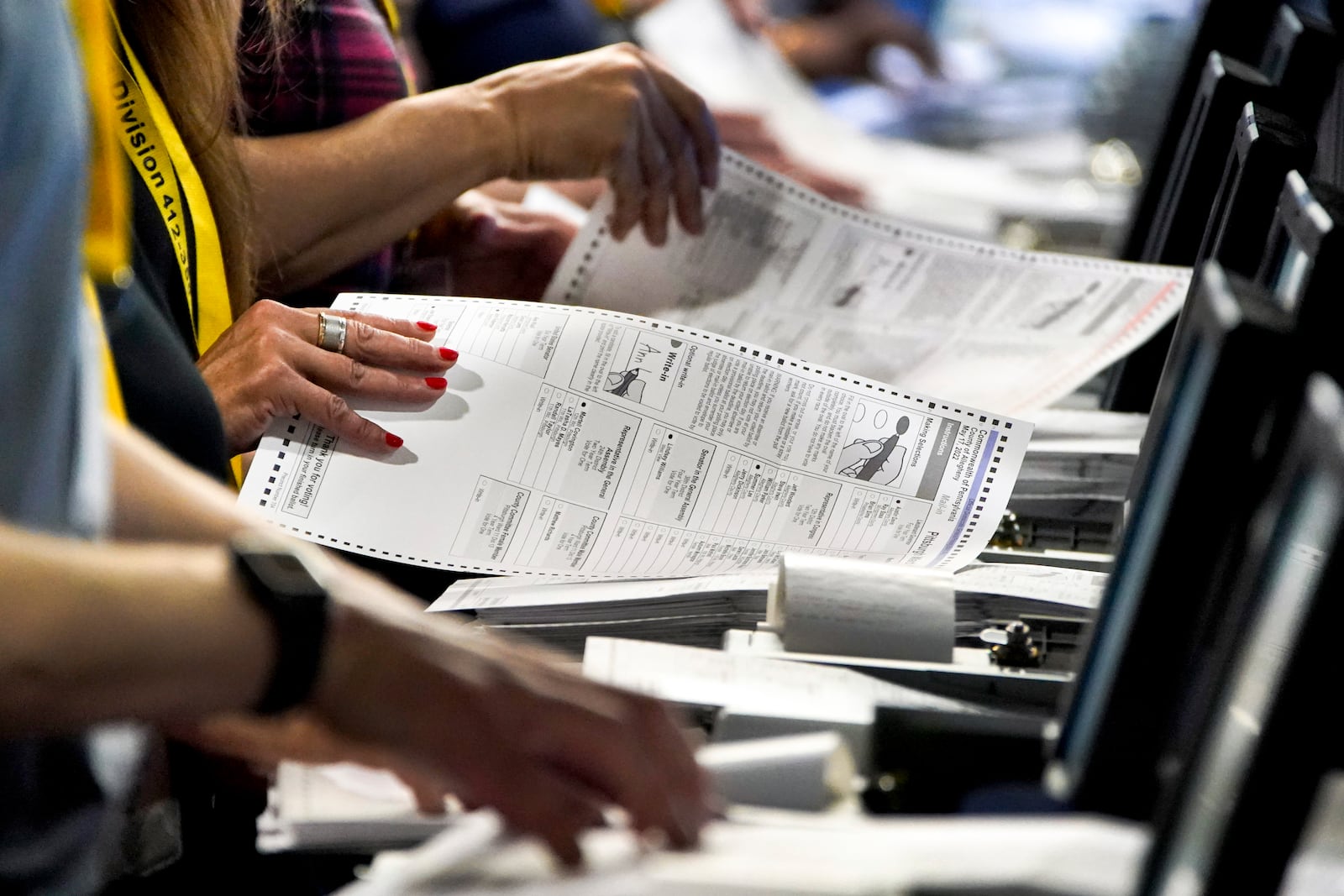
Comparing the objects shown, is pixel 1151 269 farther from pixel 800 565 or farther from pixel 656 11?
pixel 656 11

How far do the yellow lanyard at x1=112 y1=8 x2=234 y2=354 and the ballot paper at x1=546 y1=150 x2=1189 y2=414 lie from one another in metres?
0.27

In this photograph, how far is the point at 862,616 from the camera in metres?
0.70

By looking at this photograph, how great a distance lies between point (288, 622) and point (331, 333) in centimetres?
46

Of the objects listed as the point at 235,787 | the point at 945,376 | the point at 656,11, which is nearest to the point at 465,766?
the point at 235,787

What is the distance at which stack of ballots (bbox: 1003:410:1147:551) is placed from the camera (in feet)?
2.93

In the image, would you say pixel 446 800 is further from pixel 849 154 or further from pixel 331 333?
pixel 849 154

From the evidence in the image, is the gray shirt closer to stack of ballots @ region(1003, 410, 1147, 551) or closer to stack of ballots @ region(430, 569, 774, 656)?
stack of ballots @ region(430, 569, 774, 656)

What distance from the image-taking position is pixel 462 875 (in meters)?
0.47

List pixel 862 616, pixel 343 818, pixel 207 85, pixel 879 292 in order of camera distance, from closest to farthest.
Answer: pixel 343 818 → pixel 862 616 → pixel 207 85 → pixel 879 292

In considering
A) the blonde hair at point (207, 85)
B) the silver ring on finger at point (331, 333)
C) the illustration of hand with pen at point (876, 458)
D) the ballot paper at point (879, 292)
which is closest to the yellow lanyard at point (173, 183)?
A: the blonde hair at point (207, 85)

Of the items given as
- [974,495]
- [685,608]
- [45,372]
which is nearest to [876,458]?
[974,495]

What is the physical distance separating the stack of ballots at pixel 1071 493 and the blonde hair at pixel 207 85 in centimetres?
52

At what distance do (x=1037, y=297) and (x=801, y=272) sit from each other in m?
0.18

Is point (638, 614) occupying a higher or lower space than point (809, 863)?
lower
